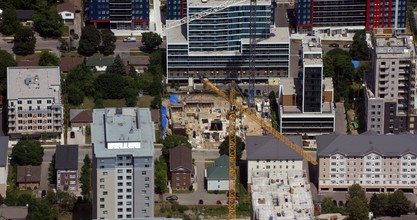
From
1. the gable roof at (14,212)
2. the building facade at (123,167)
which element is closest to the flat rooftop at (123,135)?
the building facade at (123,167)

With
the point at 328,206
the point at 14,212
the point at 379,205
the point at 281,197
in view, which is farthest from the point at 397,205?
the point at 14,212

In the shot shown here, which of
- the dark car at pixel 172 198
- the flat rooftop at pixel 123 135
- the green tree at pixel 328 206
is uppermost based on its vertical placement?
the flat rooftop at pixel 123 135

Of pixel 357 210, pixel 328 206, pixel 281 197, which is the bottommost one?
pixel 328 206

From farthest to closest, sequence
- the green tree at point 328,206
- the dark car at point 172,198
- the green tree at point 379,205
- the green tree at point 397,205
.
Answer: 1. the dark car at point 172,198
2. the green tree at point 328,206
3. the green tree at point 379,205
4. the green tree at point 397,205

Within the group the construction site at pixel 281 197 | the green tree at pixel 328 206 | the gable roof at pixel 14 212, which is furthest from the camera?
the green tree at pixel 328 206

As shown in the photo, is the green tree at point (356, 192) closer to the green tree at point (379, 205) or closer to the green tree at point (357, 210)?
the green tree at point (379, 205)

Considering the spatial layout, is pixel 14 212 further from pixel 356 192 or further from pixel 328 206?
pixel 356 192
